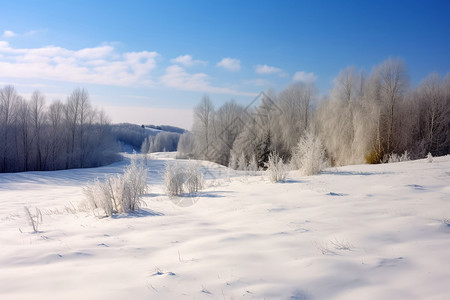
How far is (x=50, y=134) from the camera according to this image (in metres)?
27.3

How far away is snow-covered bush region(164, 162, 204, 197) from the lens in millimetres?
6559

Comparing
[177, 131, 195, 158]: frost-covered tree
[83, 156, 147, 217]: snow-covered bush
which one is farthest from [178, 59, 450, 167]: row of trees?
[177, 131, 195, 158]: frost-covered tree

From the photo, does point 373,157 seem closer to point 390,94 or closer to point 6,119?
point 390,94

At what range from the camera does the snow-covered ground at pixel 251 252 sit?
6.19 feet

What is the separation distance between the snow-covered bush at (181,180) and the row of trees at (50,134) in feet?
80.0

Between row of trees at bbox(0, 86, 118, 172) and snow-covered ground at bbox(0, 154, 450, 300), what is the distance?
2584 centimetres

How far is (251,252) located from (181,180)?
4.47 m

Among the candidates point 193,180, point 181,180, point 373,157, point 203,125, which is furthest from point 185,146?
point 181,180

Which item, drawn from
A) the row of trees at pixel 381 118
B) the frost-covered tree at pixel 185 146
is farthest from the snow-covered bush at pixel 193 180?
the frost-covered tree at pixel 185 146

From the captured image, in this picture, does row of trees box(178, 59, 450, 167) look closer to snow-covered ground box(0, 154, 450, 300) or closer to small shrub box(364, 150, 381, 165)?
small shrub box(364, 150, 381, 165)

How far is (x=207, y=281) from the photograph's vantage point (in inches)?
80.0

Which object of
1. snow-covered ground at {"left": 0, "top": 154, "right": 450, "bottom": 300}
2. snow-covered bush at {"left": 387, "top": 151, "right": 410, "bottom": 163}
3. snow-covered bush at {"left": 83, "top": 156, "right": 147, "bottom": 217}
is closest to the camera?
snow-covered ground at {"left": 0, "top": 154, "right": 450, "bottom": 300}

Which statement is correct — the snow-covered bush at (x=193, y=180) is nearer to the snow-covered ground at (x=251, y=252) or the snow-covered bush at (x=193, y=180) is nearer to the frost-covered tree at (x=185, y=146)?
the snow-covered ground at (x=251, y=252)

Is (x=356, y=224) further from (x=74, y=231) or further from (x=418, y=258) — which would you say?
(x=74, y=231)
